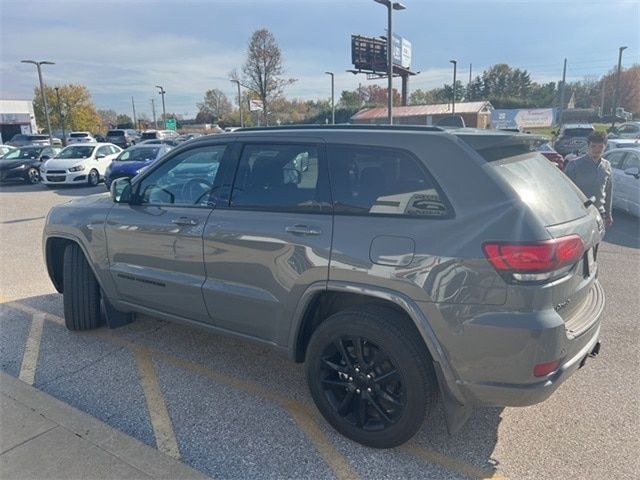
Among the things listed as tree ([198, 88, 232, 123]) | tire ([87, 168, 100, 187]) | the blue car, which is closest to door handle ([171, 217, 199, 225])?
the blue car

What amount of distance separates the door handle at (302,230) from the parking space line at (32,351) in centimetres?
234

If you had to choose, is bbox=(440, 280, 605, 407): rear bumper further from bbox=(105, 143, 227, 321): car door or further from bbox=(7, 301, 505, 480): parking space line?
bbox=(105, 143, 227, 321): car door

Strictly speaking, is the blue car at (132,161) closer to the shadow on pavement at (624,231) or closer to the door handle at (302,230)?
the shadow on pavement at (624,231)

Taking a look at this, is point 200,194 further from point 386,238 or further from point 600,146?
point 600,146

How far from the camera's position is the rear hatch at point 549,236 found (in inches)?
84.3

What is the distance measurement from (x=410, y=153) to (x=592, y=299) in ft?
4.66

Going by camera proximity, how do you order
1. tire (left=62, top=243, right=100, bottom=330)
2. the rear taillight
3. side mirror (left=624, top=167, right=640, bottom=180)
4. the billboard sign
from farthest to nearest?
the billboard sign
side mirror (left=624, top=167, right=640, bottom=180)
tire (left=62, top=243, right=100, bottom=330)
the rear taillight

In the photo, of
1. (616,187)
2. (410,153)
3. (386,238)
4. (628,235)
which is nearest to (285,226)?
(386,238)

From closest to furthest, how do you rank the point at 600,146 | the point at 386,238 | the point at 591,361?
the point at 386,238
the point at 591,361
the point at 600,146

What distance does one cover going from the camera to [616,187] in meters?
10.1

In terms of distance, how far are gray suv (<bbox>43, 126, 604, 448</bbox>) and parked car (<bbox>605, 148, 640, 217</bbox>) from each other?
793cm

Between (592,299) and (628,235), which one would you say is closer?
(592,299)

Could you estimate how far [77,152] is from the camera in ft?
55.2

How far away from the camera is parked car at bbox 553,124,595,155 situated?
69.0 ft
